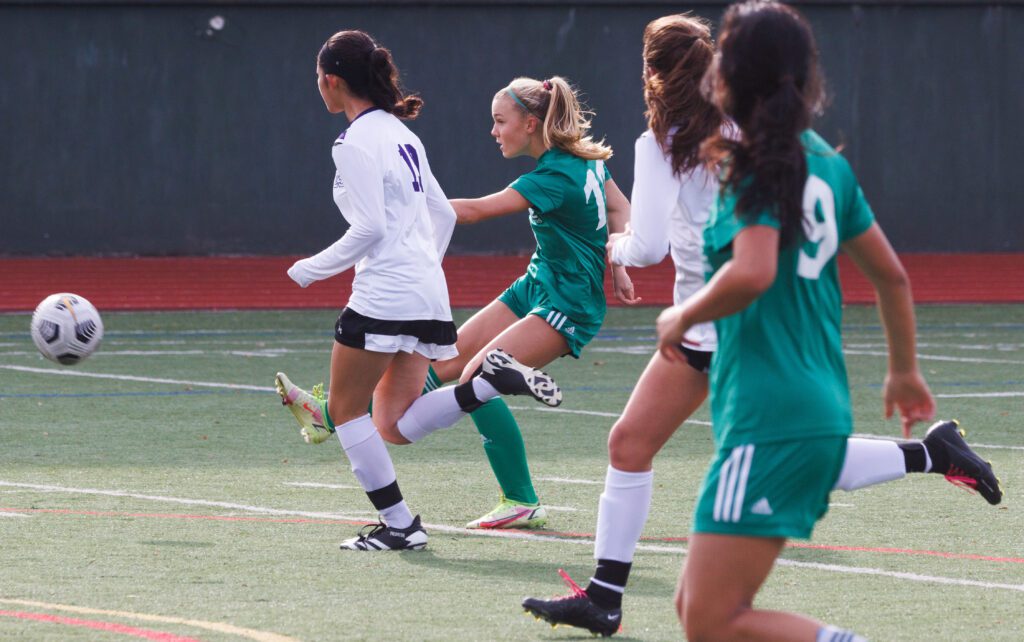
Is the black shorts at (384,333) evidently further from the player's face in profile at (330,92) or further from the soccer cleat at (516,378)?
the player's face in profile at (330,92)

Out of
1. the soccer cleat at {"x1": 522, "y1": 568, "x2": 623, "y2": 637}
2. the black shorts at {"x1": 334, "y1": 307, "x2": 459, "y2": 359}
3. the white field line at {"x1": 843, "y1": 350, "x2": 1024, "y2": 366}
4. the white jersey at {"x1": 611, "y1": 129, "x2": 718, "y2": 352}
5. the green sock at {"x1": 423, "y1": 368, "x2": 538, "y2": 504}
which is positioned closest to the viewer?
the white jersey at {"x1": 611, "y1": 129, "x2": 718, "y2": 352}

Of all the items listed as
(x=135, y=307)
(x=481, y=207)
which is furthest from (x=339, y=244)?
(x=135, y=307)

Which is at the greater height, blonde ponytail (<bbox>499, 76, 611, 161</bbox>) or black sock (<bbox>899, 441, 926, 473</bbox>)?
blonde ponytail (<bbox>499, 76, 611, 161</bbox>)

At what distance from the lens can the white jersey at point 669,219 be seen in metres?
5.22

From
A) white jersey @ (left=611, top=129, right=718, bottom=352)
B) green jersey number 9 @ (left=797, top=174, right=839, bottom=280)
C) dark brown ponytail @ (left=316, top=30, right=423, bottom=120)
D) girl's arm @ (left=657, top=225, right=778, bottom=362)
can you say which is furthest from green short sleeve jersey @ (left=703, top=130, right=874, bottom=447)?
dark brown ponytail @ (left=316, top=30, right=423, bottom=120)

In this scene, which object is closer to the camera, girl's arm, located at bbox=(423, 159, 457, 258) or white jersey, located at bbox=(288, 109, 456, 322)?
white jersey, located at bbox=(288, 109, 456, 322)

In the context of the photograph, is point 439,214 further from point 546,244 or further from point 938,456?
point 938,456

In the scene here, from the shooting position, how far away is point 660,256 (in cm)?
518

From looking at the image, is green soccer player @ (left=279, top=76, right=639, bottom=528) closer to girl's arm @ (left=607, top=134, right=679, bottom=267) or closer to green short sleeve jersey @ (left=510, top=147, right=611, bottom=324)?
green short sleeve jersey @ (left=510, top=147, right=611, bottom=324)

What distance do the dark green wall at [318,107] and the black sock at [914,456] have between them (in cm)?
2174

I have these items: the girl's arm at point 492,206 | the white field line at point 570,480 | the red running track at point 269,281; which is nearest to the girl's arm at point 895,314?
the girl's arm at point 492,206

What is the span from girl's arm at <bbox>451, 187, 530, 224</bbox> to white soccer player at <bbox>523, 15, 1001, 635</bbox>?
1.78 metres

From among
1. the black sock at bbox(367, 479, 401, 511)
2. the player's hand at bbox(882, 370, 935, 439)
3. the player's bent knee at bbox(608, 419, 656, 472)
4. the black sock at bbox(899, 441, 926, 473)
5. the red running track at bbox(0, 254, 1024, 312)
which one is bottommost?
the red running track at bbox(0, 254, 1024, 312)

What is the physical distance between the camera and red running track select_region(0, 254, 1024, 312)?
71.2 ft
